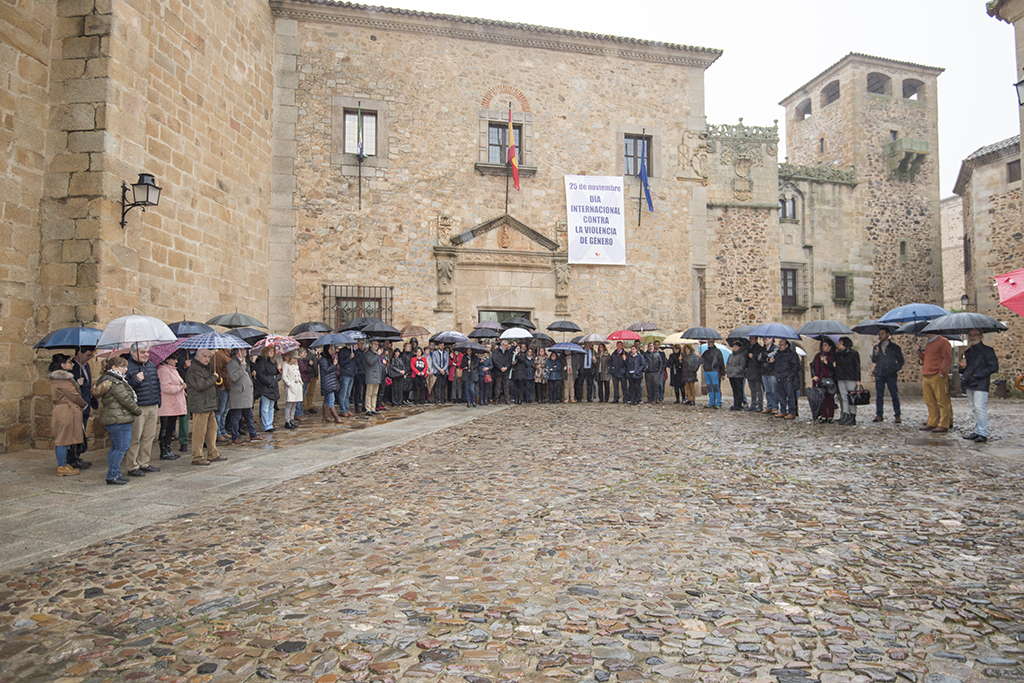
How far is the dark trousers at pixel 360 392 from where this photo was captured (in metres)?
13.2

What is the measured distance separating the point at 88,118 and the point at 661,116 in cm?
1533

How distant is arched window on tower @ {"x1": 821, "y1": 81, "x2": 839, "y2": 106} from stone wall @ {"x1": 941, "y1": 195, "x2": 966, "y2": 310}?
16.0 meters

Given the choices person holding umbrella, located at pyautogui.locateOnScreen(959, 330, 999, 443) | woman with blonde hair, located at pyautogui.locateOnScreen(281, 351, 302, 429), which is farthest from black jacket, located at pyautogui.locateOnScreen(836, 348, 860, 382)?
woman with blonde hair, located at pyautogui.locateOnScreen(281, 351, 302, 429)

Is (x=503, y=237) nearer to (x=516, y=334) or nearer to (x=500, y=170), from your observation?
(x=500, y=170)

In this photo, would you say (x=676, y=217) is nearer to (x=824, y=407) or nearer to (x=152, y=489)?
(x=824, y=407)

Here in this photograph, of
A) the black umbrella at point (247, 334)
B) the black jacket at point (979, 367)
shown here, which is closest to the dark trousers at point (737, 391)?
the black jacket at point (979, 367)

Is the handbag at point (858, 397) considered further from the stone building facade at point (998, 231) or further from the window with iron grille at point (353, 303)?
the stone building facade at point (998, 231)

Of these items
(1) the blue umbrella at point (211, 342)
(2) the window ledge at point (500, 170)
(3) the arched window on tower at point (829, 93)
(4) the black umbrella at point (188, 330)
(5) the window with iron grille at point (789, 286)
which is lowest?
(1) the blue umbrella at point (211, 342)

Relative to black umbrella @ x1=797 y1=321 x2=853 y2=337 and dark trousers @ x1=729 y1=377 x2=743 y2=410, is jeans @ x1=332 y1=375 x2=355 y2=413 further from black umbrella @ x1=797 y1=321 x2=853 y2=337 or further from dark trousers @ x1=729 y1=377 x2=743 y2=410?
black umbrella @ x1=797 y1=321 x2=853 y2=337

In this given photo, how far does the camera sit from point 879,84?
98.1 ft

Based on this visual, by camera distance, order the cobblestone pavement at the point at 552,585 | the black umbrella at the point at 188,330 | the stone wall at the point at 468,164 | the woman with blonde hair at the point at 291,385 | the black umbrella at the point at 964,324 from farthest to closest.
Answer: the stone wall at the point at 468,164 < the woman with blonde hair at the point at 291,385 < the black umbrella at the point at 188,330 < the black umbrella at the point at 964,324 < the cobblestone pavement at the point at 552,585

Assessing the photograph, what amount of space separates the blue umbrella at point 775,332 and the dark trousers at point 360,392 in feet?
26.7

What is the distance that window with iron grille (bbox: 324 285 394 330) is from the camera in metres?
16.5

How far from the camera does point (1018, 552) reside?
397 cm
